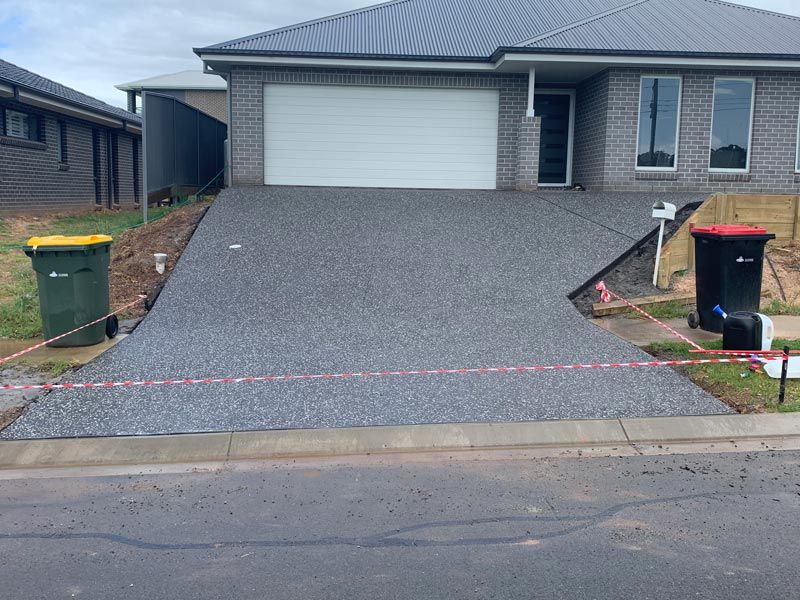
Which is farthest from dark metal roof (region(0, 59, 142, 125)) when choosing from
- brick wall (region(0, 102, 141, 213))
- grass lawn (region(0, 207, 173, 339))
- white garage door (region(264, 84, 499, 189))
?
white garage door (region(264, 84, 499, 189))

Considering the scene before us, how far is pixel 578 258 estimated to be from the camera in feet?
41.3

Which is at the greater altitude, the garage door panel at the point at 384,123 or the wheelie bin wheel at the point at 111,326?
the garage door panel at the point at 384,123

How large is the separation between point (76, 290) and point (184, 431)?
11.2 feet

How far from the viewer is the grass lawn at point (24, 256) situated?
33.2 ft

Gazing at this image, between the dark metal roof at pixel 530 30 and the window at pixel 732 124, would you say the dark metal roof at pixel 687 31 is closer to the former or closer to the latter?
the dark metal roof at pixel 530 30

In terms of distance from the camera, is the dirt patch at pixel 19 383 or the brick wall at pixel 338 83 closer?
the dirt patch at pixel 19 383

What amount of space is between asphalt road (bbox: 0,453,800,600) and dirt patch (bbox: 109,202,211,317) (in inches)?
234

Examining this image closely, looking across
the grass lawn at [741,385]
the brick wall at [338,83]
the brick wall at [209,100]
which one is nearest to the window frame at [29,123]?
the brick wall at [338,83]

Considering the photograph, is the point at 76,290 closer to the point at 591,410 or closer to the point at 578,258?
the point at 591,410

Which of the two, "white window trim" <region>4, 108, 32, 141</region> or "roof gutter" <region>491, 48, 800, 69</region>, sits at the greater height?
"roof gutter" <region>491, 48, 800, 69</region>

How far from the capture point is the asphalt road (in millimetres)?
4031

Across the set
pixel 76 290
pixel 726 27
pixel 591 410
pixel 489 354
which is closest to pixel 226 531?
pixel 591 410

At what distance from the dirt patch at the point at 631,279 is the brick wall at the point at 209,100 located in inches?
1144

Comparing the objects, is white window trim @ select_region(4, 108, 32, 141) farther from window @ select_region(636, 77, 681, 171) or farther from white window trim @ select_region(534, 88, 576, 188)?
window @ select_region(636, 77, 681, 171)
